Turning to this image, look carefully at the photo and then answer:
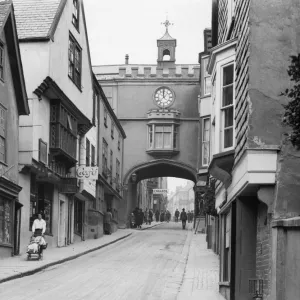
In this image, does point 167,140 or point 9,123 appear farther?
point 167,140

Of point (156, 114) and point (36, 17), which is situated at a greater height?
point (36, 17)

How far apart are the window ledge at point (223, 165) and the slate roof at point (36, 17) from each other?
16.1m

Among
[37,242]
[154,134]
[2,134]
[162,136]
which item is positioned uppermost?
[154,134]

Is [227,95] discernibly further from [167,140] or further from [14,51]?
[167,140]

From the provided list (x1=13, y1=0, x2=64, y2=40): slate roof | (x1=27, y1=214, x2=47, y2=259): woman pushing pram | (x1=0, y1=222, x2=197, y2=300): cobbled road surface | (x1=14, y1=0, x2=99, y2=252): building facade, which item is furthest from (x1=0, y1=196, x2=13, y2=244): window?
(x1=13, y1=0, x2=64, y2=40): slate roof

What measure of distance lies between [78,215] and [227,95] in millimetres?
24098

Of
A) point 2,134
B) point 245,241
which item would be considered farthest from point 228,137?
point 2,134

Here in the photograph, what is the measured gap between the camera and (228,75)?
12844mm

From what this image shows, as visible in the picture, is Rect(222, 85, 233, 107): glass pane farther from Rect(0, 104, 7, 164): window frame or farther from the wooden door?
Rect(0, 104, 7, 164): window frame

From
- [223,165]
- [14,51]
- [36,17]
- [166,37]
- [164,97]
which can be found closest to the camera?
[223,165]

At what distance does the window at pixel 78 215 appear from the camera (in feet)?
116

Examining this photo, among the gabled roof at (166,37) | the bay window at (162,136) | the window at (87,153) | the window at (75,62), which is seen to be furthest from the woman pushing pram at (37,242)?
the gabled roof at (166,37)

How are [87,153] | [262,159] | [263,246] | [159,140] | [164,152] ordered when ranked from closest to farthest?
[262,159] → [263,246] → [87,153] → [164,152] → [159,140]

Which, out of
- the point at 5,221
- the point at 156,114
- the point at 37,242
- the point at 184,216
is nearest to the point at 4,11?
the point at 5,221
